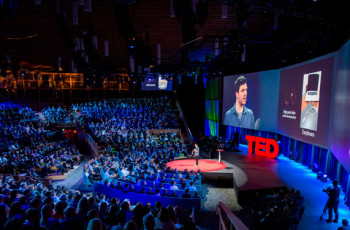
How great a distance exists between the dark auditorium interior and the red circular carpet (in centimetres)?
12

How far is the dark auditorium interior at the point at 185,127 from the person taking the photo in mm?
5504

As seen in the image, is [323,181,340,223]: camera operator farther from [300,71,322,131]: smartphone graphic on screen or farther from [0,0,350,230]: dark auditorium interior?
[300,71,322,131]: smartphone graphic on screen

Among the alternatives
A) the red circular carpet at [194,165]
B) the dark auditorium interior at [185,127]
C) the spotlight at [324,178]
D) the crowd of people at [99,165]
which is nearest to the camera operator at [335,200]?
the dark auditorium interior at [185,127]

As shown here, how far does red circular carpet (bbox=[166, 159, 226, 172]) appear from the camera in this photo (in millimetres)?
12147

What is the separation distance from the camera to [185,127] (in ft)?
65.6

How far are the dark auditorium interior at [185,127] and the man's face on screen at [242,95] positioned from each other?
77 mm

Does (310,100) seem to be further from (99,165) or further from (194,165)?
(99,165)

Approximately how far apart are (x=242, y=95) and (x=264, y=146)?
4.39 m

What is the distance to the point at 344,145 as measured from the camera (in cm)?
704

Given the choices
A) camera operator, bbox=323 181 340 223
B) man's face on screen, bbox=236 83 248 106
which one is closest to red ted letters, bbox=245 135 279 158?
man's face on screen, bbox=236 83 248 106

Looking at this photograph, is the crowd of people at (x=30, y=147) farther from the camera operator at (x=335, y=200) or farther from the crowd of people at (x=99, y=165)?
the camera operator at (x=335, y=200)

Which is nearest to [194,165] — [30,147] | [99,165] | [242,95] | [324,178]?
[99,165]

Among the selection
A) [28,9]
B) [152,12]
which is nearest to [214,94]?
[152,12]

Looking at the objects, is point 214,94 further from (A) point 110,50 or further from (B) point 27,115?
(B) point 27,115
